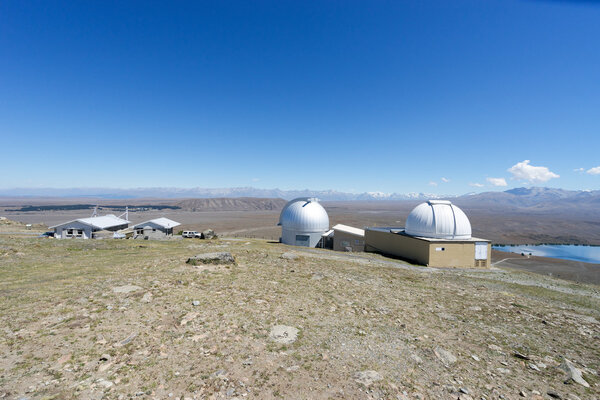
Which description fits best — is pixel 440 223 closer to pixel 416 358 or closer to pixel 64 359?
pixel 416 358

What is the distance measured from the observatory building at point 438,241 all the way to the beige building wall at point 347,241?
400 centimetres

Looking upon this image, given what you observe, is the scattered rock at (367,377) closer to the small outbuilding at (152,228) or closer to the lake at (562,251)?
the small outbuilding at (152,228)

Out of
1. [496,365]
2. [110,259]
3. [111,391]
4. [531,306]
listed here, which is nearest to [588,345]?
[531,306]

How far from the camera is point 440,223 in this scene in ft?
93.1

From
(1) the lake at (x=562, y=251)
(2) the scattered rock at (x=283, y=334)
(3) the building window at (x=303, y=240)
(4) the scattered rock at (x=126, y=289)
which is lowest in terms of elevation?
(1) the lake at (x=562, y=251)

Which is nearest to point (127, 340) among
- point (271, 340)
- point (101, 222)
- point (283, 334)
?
point (271, 340)

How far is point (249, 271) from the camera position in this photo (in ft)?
44.8

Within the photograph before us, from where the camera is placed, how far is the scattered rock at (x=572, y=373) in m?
6.08

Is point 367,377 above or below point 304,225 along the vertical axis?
above

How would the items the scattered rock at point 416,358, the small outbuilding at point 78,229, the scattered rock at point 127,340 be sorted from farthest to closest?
the small outbuilding at point 78,229, the scattered rock at point 416,358, the scattered rock at point 127,340

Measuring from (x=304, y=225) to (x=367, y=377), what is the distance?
32663 millimetres

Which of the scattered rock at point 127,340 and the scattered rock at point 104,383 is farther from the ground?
the scattered rock at point 104,383

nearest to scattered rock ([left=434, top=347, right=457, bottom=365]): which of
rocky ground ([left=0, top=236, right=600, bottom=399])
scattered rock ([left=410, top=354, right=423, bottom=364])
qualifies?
rocky ground ([left=0, top=236, right=600, bottom=399])

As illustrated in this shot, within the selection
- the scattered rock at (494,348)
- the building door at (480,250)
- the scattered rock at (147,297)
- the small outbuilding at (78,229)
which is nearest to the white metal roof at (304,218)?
the building door at (480,250)
